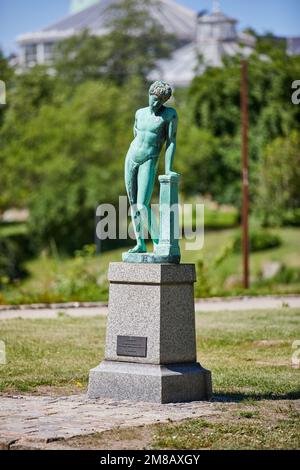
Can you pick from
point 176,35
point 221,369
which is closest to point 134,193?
point 221,369

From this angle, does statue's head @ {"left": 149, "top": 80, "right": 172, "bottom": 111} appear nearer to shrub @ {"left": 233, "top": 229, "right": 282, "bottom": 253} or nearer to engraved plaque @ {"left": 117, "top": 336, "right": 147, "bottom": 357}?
engraved plaque @ {"left": 117, "top": 336, "right": 147, "bottom": 357}

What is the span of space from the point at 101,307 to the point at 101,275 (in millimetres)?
5332

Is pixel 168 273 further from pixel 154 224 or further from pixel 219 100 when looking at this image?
pixel 219 100

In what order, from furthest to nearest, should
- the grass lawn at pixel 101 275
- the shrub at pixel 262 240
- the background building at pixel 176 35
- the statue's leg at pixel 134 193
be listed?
the background building at pixel 176 35 → the shrub at pixel 262 240 → the grass lawn at pixel 101 275 → the statue's leg at pixel 134 193

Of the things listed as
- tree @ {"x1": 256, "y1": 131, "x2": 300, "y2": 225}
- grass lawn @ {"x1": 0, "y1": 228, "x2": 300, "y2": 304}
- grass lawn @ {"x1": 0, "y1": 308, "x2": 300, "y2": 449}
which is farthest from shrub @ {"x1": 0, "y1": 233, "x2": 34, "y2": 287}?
grass lawn @ {"x1": 0, "y1": 308, "x2": 300, "y2": 449}

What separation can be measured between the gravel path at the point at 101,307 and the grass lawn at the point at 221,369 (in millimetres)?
1129

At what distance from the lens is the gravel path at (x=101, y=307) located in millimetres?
20422

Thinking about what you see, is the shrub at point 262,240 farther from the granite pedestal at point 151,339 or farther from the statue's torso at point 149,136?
the granite pedestal at point 151,339

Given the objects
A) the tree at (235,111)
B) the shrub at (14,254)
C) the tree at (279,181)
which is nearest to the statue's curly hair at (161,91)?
the shrub at (14,254)

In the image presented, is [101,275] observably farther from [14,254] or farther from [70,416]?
[14,254]

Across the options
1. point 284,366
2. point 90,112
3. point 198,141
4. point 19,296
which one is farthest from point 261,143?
point 284,366

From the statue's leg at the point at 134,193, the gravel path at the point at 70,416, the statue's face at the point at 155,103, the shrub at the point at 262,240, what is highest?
the statue's face at the point at 155,103

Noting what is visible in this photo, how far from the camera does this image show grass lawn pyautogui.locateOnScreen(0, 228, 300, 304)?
79.2 feet

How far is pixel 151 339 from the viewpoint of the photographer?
446 inches
